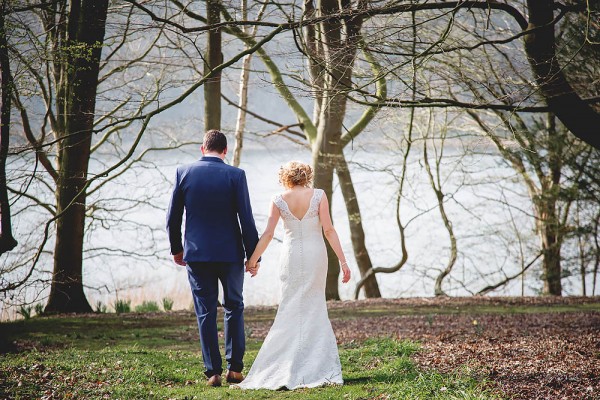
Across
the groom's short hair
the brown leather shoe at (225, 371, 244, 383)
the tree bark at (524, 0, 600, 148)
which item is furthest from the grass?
the tree bark at (524, 0, 600, 148)

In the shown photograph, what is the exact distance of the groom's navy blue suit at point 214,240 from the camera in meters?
5.86

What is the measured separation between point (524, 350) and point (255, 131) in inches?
433

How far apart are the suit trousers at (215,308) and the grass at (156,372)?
1.00 feet

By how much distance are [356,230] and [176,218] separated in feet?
38.3

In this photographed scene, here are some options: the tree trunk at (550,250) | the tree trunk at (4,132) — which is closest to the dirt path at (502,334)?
the tree trunk at (550,250)

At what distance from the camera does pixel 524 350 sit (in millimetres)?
6984

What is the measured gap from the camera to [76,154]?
1145cm

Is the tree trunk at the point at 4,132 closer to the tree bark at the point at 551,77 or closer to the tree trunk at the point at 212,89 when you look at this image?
the tree trunk at the point at 212,89

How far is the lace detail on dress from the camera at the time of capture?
6.18 m

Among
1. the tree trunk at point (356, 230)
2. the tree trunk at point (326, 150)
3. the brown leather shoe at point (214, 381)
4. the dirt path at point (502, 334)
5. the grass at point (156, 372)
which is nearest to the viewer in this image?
the grass at point (156, 372)

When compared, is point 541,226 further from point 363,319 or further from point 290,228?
point 290,228

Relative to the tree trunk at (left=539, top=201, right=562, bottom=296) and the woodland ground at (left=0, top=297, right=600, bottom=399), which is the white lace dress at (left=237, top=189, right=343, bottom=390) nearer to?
the woodland ground at (left=0, top=297, right=600, bottom=399)

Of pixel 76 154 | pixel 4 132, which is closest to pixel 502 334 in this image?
pixel 4 132

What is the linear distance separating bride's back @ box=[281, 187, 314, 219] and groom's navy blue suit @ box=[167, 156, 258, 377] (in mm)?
422
